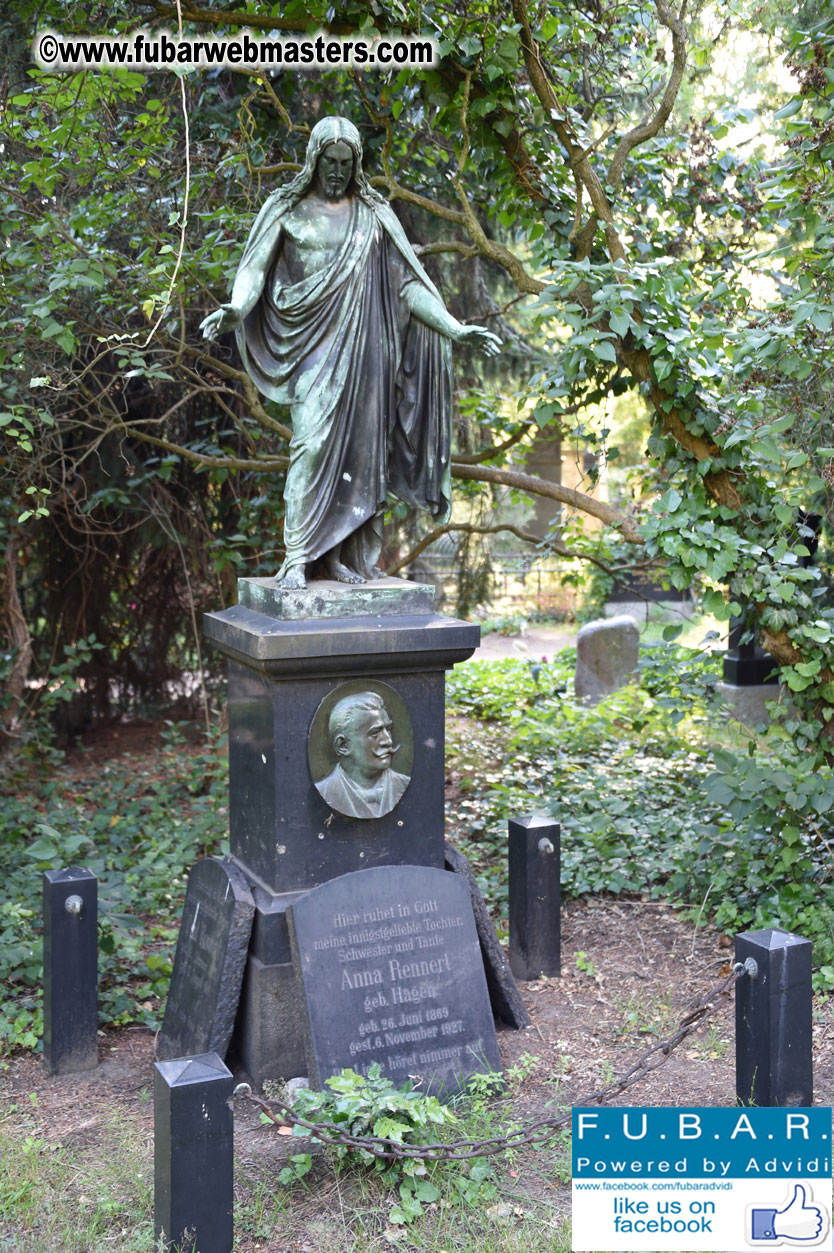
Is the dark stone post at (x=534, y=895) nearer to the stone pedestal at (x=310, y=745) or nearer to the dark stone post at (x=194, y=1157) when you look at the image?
the stone pedestal at (x=310, y=745)

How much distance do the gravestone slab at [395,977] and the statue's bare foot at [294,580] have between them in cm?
97

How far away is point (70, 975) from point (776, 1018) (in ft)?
8.07

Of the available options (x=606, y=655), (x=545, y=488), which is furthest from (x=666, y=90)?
(x=606, y=655)

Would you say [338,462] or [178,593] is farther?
[178,593]

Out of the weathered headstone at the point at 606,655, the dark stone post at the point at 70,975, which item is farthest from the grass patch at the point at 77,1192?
the weathered headstone at the point at 606,655

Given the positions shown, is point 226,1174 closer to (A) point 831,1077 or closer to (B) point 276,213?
(A) point 831,1077

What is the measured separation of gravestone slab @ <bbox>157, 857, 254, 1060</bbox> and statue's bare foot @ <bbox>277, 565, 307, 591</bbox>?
1.02 metres

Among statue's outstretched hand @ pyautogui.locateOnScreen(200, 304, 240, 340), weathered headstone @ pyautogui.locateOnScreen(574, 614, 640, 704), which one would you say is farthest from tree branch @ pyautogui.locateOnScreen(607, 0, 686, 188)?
weathered headstone @ pyautogui.locateOnScreen(574, 614, 640, 704)

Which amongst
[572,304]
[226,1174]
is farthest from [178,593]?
[226,1174]

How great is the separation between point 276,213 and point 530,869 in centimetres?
274

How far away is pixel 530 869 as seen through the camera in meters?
4.78

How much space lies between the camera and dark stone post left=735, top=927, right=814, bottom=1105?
314 cm

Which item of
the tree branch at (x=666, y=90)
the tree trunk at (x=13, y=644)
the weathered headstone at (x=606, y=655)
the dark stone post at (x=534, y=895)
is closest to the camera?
the dark stone post at (x=534, y=895)

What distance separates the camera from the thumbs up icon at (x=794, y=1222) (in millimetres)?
2709
